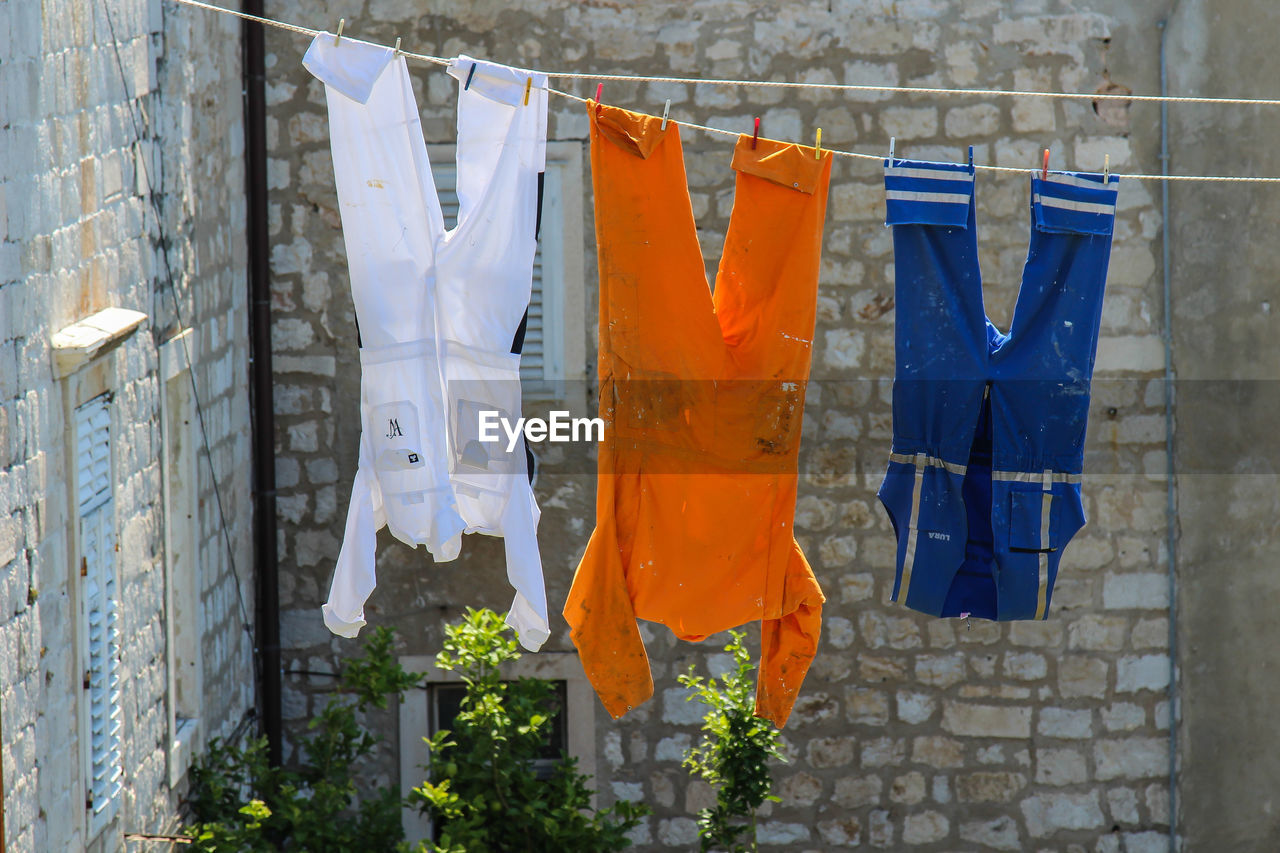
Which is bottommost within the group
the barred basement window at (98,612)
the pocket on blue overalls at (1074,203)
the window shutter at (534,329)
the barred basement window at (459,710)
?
the barred basement window at (459,710)

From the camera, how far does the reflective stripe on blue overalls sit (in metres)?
3.77

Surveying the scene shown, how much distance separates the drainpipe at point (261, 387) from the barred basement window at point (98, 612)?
164 centimetres

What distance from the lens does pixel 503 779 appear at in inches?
215

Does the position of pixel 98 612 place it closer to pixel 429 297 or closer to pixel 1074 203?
pixel 429 297

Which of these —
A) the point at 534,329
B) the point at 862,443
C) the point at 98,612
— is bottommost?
the point at 98,612

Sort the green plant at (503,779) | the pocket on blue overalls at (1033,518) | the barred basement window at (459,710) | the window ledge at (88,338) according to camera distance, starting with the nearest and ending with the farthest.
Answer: the pocket on blue overalls at (1033,518)
the window ledge at (88,338)
the green plant at (503,779)
the barred basement window at (459,710)

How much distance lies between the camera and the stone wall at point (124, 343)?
146 inches

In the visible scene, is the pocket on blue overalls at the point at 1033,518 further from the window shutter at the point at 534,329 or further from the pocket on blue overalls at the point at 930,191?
the window shutter at the point at 534,329

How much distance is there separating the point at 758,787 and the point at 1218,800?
7.85 ft

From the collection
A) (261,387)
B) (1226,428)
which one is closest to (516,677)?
(261,387)

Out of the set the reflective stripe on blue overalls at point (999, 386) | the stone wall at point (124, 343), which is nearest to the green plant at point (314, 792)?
the stone wall at point (124, 343)

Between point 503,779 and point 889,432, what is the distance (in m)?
2.31

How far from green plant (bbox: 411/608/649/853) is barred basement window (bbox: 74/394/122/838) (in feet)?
4.20

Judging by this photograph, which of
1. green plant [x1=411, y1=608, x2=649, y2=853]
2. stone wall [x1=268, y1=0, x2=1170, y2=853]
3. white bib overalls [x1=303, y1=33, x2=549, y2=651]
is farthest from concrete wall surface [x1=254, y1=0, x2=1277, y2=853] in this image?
white bib overalls [x1=303, y1=33, x2=549, y2=651]
